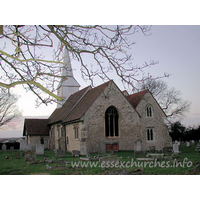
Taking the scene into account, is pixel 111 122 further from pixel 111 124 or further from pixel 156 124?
pixel 156 124

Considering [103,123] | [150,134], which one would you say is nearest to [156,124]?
[150,134]

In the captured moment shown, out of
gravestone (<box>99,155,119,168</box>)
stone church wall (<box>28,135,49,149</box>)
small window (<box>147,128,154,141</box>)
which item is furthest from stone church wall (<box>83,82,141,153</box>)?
stone church wall (<box>28,135,49,149</box>)

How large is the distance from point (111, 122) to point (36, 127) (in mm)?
Answer: 11896

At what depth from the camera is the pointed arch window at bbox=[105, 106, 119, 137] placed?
19062 millimetres

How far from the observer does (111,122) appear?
63.3 feet

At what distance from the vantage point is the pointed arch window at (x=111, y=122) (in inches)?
750

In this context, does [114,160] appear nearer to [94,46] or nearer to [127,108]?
[94,46]

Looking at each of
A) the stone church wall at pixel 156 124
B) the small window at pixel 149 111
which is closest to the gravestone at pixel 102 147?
the stone church wall at pixel 156 124

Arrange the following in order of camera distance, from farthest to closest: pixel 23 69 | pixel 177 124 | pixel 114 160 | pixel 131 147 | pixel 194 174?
pixel 177 124 < pixel 131 147 < pixel 114 160 < pixel 23 69 < pixel 194 174

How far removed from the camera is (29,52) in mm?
8148

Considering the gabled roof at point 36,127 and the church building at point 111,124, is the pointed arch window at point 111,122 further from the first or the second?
the gabled roof at point 36,127

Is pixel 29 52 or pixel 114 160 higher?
pixel 29 52
